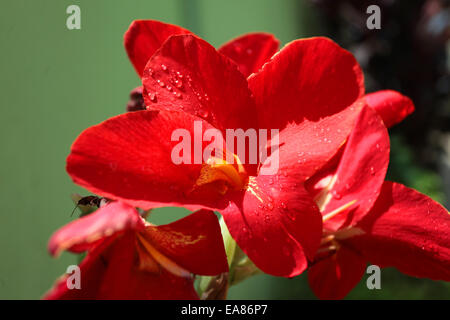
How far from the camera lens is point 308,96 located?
11.9 inches

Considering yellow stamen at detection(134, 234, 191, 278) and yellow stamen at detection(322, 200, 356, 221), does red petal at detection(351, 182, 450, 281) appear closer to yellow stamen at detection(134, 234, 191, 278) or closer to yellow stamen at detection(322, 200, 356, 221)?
yellow stamen at detection(322, 200, 356, 221)

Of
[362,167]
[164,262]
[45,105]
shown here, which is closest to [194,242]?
[164,262]

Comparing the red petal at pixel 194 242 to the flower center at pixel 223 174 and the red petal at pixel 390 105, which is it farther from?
the red petal at pixel 390 105

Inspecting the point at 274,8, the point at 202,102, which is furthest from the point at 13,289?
the point at 274,8

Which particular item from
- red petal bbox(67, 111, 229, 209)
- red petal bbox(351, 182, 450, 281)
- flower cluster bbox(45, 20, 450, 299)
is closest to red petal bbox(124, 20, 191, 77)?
flower cluster bbox(45, 20, 450, 299)

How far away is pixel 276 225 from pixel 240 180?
5cm

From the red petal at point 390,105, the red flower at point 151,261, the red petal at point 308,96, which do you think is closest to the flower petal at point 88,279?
the red flower at point 151,261

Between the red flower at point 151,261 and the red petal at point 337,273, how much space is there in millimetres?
123

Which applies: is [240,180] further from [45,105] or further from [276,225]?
[45,105]

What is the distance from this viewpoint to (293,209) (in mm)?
284

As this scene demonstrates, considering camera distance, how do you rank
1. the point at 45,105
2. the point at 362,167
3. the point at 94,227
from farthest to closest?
the point at 45,105 < the point at 362,167 < the point at 94,227

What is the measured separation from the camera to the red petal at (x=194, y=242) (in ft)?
0.92

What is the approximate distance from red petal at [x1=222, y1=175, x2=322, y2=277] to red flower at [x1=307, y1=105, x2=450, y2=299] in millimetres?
62

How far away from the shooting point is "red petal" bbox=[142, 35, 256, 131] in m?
0.29
